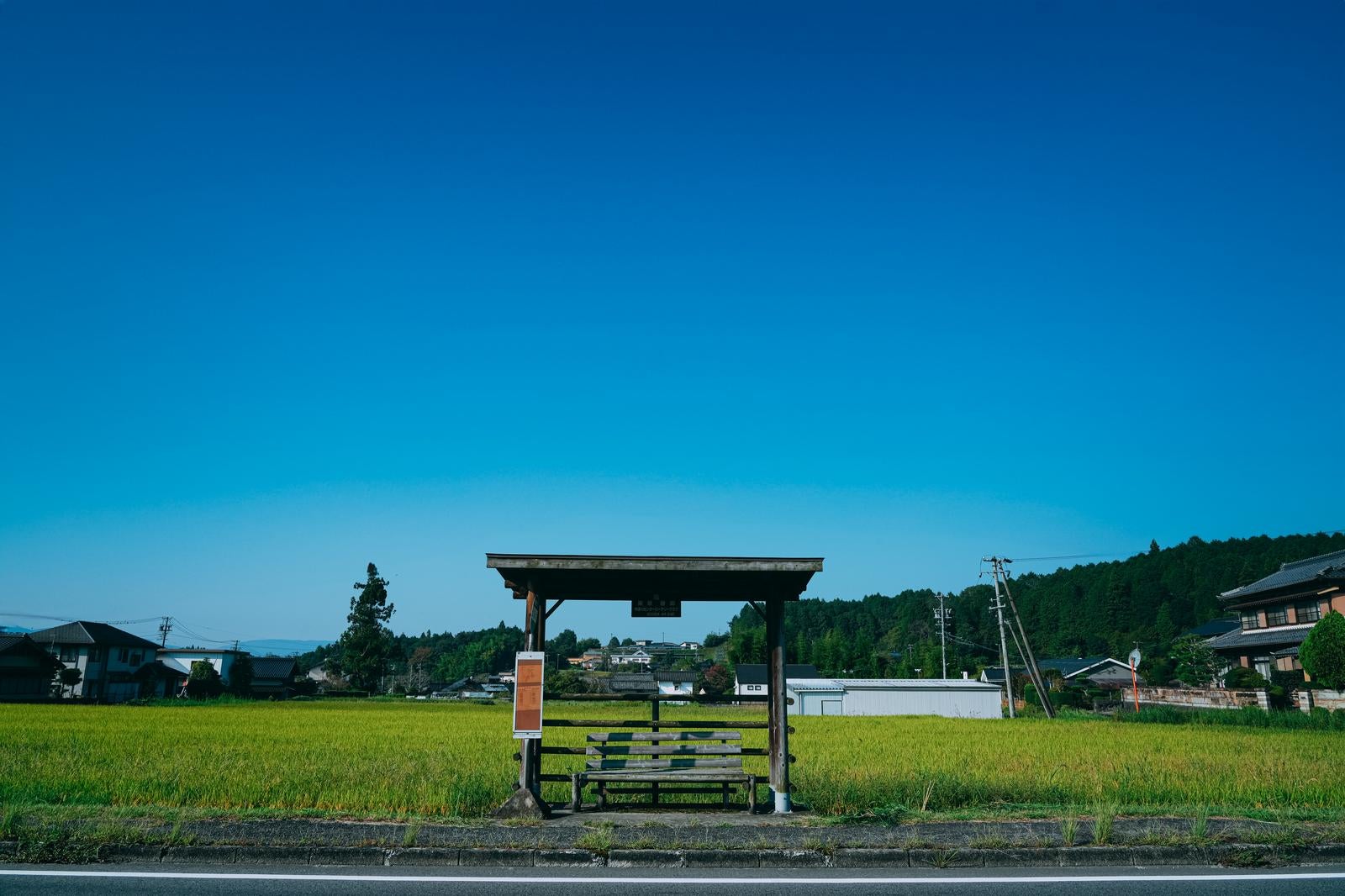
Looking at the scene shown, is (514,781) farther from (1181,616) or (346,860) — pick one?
(1181,616)

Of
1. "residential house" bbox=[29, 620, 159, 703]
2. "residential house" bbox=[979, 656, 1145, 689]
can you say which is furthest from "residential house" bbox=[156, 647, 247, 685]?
"residential house" bbox=[979, 656, 1145, 689]

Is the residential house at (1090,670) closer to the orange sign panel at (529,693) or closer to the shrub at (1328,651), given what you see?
the shrub at (1328,651)

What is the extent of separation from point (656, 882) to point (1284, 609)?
5408 centimetres

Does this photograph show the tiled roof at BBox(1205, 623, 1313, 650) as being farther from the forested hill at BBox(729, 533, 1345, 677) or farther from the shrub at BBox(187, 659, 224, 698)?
the shrub at BBox(187, 659, 224, 698)

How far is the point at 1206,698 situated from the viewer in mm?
39219

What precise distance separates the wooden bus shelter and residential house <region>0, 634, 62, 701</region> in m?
57.3

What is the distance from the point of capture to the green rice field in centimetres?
1048

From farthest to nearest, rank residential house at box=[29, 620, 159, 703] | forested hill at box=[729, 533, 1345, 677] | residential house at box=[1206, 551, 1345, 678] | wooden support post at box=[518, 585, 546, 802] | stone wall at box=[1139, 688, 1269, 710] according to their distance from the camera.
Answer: forested hill at box=[729, 533, 1345, 677], residential house at box=[29, 620, 159, 703], residential house at box=[1206, 551, 1345, 678], stone wall at box=[1139, 688, 1269, 710], wooden support post at box=[518, 585, 546, 802]

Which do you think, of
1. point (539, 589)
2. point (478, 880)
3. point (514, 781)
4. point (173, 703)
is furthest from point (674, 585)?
point (173, 703)

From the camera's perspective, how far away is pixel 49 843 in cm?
751

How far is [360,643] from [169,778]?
68.6 metres

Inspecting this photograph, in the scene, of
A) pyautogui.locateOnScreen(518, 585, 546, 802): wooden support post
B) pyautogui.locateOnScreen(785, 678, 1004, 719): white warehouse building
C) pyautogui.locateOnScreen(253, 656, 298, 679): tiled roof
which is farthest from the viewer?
pyautogui.locateOnScreen(253, 656, 298, 679): tiled roof

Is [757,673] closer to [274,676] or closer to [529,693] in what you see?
[274,676]

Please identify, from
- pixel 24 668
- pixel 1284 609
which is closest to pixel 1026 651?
pixel 1284 609
